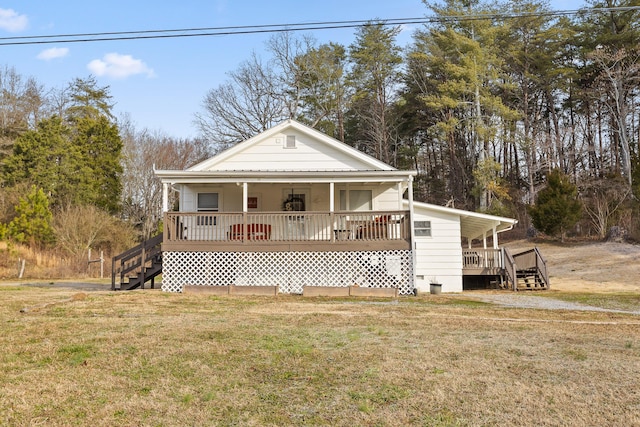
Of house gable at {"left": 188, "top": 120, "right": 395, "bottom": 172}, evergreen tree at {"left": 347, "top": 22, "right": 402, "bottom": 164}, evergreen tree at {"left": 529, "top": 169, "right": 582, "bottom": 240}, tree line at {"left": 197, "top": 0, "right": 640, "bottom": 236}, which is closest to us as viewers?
house gable at {"left": 188, "top": 120, "right": 395, "bottom": 172}

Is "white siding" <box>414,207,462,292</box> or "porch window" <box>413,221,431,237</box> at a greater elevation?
"porch window" <box>413,221,431,237</box>

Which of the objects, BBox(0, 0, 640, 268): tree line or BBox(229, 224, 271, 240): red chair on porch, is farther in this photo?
BBox(0, 0, 640, 268): tree line

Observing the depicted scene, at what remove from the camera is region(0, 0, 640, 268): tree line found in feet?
109

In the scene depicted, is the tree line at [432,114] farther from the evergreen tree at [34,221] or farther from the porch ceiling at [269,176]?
the porch ceiling at [269,176]

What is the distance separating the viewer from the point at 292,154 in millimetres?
18797

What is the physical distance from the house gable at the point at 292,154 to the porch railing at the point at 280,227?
2.25 metres

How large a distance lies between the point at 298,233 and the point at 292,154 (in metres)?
3.19

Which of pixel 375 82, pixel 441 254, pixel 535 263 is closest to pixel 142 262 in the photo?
pixel 441 254

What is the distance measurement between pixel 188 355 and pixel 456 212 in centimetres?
1415

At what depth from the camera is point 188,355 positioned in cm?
620

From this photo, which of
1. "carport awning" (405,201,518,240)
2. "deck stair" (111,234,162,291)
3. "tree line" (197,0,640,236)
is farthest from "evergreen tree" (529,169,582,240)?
"deck stair" (111,234,162,291)

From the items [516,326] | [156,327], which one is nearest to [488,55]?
[516,326]

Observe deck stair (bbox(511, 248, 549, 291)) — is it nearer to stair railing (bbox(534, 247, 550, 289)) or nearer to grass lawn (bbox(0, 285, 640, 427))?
stair railing (bbox(534, 247, 550, 289))

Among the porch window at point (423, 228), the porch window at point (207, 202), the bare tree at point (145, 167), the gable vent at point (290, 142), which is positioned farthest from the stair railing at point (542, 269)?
the bare tree at point (145, 167)
